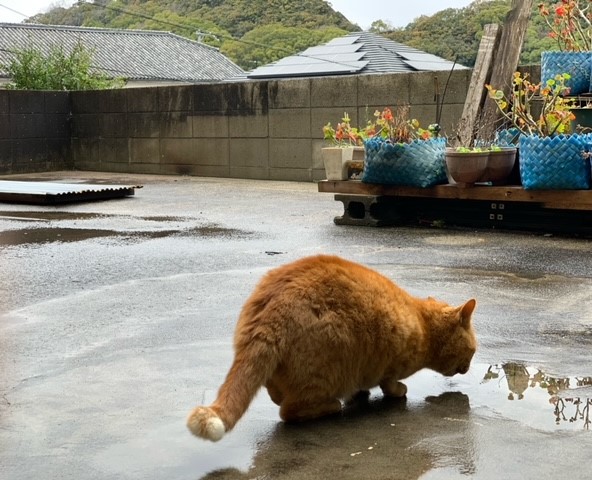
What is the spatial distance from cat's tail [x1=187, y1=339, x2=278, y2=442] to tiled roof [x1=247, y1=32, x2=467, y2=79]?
562 inches

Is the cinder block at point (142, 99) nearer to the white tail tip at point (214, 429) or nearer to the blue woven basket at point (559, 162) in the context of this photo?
the blue woven basket at point (559, 162)

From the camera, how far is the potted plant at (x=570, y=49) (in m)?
8.08

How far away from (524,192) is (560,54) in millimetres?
1763

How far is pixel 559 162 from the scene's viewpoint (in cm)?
696

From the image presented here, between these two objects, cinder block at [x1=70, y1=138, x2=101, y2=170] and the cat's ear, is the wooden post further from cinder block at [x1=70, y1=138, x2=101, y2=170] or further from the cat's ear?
cinder block at [x1=70, y1=138, x2=101, y2=170]

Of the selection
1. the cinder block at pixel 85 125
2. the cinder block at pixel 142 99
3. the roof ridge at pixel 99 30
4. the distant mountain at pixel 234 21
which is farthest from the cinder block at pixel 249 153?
the roof ridge at pixel 99 30

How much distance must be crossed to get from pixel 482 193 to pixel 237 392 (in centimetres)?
511

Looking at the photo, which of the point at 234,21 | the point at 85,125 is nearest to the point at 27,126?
the point at 85,125

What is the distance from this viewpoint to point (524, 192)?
23.6 ft

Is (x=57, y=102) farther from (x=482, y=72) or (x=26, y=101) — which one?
(x=482, y=72)

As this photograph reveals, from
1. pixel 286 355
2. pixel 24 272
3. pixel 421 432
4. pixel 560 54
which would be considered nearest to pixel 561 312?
pixel 421 432

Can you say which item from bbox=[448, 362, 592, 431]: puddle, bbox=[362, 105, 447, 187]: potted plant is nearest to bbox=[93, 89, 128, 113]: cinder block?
bbox=[362, 105, 447, 187]: potted plant

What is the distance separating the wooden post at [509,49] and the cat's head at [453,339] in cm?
604

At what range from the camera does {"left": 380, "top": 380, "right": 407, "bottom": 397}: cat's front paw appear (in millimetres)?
3279
